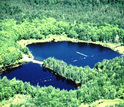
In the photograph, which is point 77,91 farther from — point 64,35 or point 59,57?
point 64,35

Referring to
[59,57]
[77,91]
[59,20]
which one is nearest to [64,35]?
[59,20]

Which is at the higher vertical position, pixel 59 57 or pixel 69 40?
pixel 69 40

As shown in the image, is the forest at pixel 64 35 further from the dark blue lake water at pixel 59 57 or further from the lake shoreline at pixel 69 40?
the dark blue lake water at pixel 59 57

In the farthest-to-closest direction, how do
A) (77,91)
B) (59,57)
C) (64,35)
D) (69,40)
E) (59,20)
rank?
1. (59,20)
2. (64,35)
3. (69,40)
4. (59,57)
5. (77,91)

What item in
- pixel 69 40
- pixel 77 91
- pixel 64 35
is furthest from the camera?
pixel 64 35

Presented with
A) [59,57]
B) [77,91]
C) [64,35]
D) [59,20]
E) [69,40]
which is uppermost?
[59,20]

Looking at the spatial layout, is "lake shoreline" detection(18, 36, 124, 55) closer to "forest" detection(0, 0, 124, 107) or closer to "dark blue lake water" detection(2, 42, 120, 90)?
"forest" detection(0, 0, 124, 107)

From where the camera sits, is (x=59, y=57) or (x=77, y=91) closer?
(x=77, y=91)

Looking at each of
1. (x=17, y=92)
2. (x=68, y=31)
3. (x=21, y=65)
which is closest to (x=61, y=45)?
(x=68, y=31)
